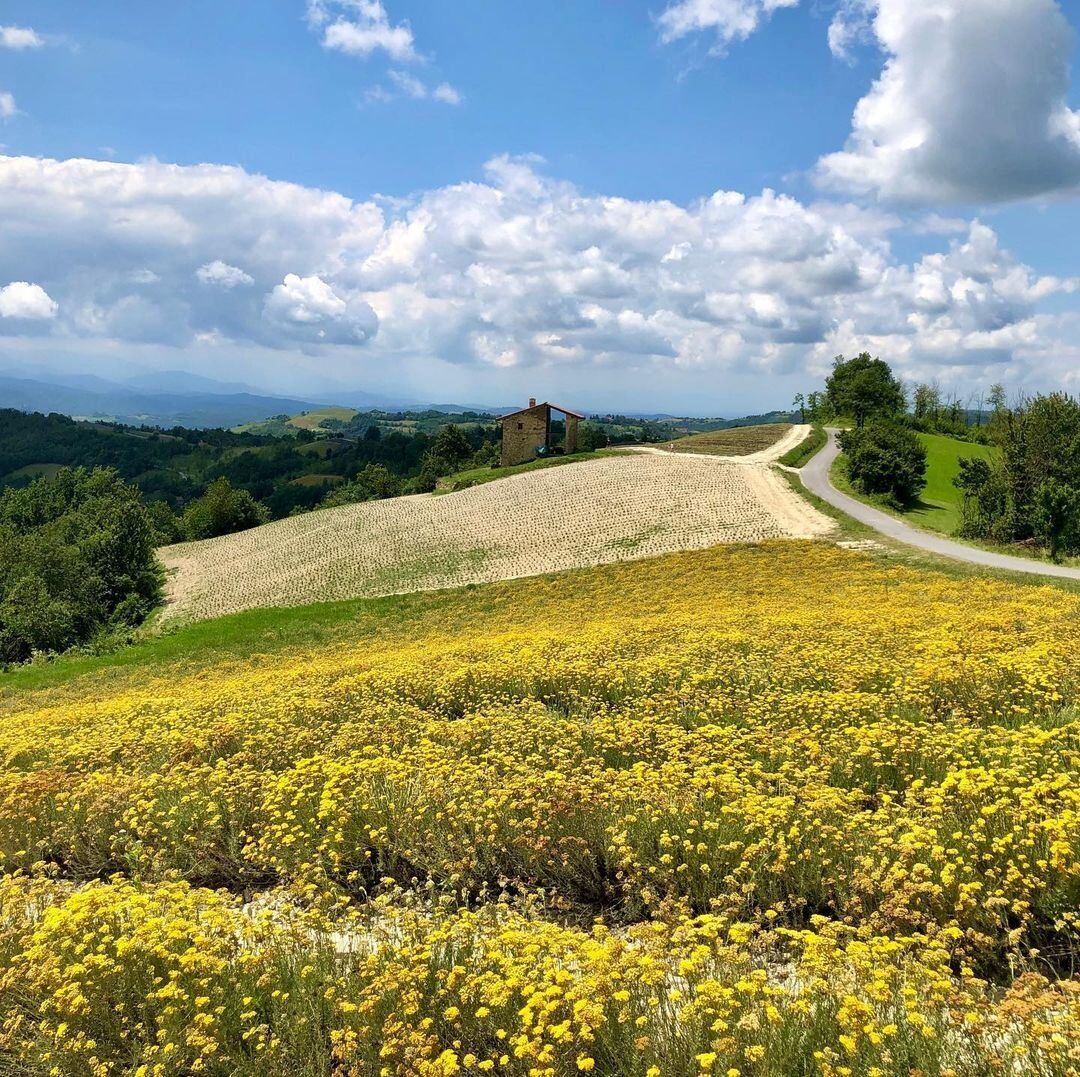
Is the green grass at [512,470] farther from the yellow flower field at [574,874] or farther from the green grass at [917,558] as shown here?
the yellow flower field at [574,874]

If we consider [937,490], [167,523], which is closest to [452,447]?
[167,523]

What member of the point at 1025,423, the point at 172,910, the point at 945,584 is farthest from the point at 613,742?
the point at 1025,423

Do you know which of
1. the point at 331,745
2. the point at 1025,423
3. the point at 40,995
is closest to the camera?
the point at 40,995

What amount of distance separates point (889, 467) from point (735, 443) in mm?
32975

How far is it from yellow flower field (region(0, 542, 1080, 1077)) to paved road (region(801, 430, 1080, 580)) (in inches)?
751

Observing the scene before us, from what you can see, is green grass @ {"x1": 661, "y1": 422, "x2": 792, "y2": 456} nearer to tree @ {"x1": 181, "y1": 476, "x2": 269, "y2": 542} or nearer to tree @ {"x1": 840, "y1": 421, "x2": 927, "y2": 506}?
tree @ {"x1": 840, "y1": 421, "x2": 927, "y2": 506}

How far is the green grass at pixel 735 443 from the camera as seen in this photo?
78.6 m

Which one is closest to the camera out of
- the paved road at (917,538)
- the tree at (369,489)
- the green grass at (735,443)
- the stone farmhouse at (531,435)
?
the paved road at (917,538)

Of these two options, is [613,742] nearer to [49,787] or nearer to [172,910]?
[172,910]

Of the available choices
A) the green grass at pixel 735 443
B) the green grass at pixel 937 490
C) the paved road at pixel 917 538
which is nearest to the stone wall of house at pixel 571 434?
the green grass at pixel 735 443

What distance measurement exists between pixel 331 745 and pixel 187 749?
230cm

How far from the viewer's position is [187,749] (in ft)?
32.9

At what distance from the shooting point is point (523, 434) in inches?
3447

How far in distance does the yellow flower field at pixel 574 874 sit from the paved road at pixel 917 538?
62.6 ft
